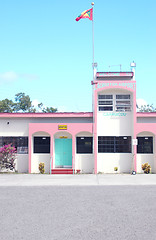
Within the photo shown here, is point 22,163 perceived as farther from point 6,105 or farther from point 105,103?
point 6,105

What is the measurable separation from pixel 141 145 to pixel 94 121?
4271 millimetres

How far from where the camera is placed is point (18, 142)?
81.3 ft

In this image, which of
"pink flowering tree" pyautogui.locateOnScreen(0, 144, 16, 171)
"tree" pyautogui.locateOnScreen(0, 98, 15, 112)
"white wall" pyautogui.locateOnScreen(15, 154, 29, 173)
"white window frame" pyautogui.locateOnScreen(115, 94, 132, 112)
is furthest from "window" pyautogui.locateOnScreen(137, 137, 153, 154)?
"tree" pyautogui.locateOnScreen(0, 98, 15, 112)

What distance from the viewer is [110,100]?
24656mm

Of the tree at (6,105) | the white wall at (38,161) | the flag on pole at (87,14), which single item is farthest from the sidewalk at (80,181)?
the tree at (6,105)

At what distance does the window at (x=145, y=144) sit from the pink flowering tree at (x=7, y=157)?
996cm

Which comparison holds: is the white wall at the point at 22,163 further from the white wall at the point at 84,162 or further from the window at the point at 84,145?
the window at the point at 84,145

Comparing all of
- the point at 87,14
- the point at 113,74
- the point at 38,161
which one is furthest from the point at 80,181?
the point at 87,14
